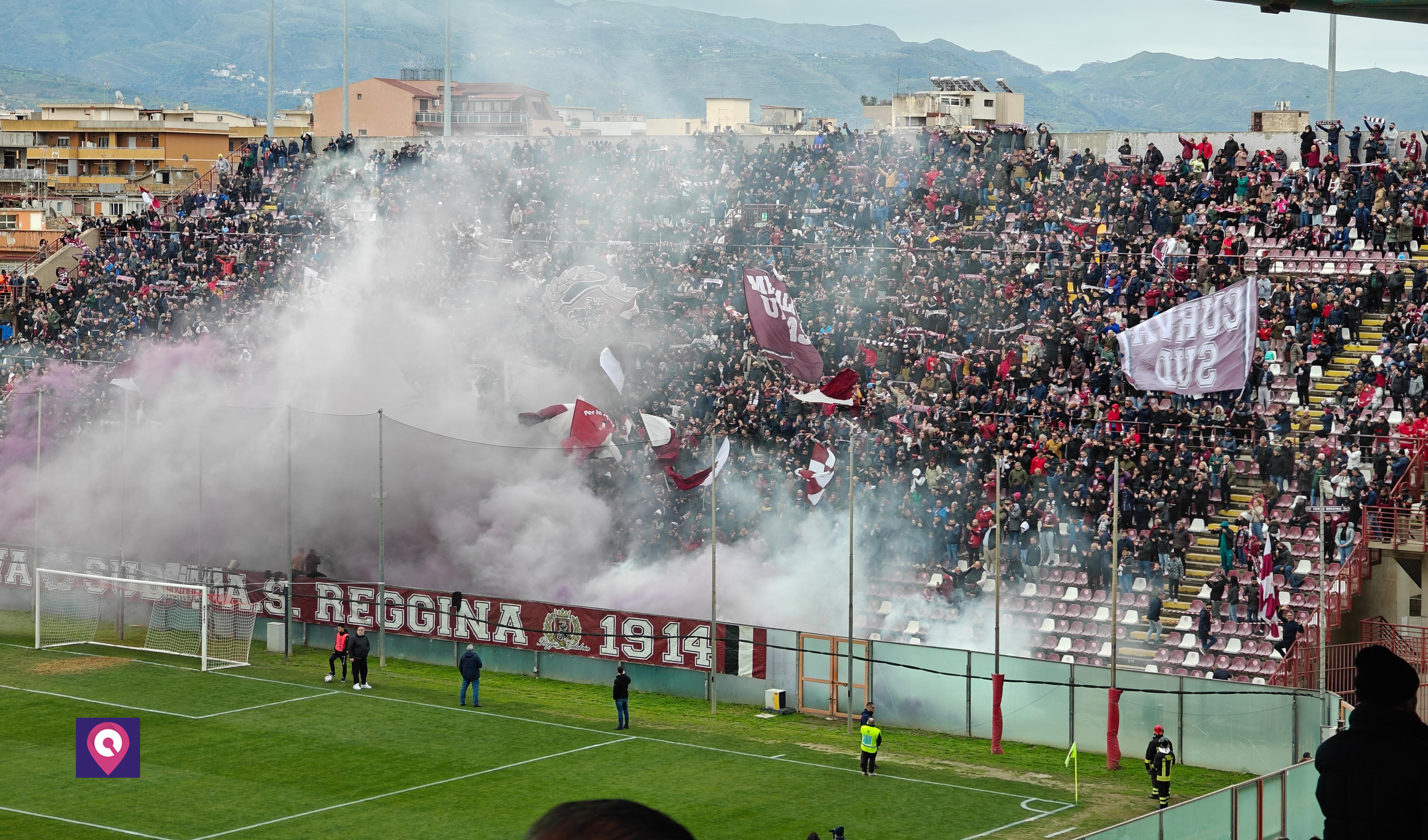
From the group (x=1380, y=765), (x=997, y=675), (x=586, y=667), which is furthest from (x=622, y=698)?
(x=1380, y=765)

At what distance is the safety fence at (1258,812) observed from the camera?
16.9 meters

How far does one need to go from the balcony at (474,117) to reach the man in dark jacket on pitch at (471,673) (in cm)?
7883

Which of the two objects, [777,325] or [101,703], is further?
[777,325]

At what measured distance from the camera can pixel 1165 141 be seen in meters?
39.5

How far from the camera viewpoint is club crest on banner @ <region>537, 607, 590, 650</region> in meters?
32.4

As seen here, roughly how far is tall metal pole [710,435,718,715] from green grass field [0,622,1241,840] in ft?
Result: 1.20

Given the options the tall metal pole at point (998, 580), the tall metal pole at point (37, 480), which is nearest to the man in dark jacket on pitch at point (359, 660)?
the tall metal pole at point (37, 480)

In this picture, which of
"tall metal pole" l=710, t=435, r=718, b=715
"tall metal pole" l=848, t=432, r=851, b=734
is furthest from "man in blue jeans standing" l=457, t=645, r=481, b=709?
"tall metal pole" l=848, t=432, r=851, b=734

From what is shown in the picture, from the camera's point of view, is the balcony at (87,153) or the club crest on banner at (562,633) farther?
the balcony at (87,153)

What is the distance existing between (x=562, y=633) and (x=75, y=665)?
9.74m

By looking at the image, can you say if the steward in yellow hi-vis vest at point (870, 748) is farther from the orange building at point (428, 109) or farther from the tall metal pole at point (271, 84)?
the orange building at point (428, 109)

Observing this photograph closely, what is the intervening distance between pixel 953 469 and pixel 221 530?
16.1 metres

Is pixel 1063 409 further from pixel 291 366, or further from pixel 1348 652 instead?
pixel 291 366

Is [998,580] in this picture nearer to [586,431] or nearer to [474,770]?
[474,770]
